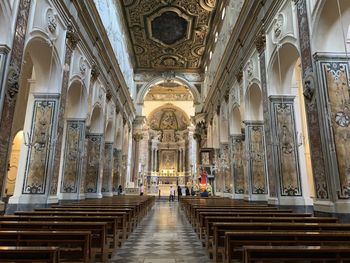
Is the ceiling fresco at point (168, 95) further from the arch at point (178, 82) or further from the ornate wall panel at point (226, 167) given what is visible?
the ornate wall panel at point (226, 167)

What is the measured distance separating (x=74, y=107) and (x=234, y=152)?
658 cm

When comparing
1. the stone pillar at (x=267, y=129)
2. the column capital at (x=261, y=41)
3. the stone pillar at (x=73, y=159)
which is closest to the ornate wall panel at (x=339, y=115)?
the stone pillar at (x=267, y=129)

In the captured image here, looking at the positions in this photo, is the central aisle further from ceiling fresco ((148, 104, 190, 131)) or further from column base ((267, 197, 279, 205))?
ceiling fresco ((148, 104, 190, 131))

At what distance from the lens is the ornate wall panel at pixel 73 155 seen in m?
9.91

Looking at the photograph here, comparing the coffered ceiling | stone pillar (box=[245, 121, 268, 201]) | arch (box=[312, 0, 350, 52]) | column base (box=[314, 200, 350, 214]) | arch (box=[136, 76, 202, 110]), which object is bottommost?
column base (box=[314, 200, 350, 214])

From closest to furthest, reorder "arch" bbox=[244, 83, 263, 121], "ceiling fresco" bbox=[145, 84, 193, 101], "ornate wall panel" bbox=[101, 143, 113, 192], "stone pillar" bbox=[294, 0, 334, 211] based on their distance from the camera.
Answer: "stone pillar" bbox=[294, 0, 334, 211]
"arch" bbox=[244, 83, 263, 121]
"ornate wall panel" bbox=[101, 143, 113, 192]
"ceiling fresco" bbox=[145, 84, 193, 101]

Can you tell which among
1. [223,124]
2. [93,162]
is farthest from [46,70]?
[223,124]

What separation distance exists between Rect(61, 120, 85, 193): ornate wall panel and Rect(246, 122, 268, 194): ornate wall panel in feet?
19.6

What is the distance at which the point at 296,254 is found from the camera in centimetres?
222

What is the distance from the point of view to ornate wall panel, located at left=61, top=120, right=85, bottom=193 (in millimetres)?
9914

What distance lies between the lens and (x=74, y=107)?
10445 mm

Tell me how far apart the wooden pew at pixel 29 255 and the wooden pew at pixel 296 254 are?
1.43m

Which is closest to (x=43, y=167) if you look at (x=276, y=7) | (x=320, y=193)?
(x=320, y=193)

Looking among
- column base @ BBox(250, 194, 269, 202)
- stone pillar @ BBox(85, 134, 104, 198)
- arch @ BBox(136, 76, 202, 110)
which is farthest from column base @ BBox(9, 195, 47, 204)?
arch @ BBox(136, 76, 202, 110)
